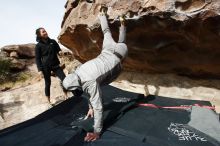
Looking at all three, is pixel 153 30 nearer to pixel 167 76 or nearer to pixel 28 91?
pixel 167 76

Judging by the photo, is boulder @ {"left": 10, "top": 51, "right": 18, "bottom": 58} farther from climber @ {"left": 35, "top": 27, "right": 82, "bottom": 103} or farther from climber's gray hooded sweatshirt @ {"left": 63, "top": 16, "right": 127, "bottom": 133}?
climber's gray hooded sweatshirt @ {"left": 63, "top": 16, "right": 127, "bottom": 133}

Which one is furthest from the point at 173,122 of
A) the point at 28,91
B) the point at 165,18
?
the point at 28,91

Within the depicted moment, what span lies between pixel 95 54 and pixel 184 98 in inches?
82.3

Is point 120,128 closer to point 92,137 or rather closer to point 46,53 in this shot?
point 92,137

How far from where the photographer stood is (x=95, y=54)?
5.98m

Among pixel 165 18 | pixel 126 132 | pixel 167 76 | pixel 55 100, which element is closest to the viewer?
pixel 126 132

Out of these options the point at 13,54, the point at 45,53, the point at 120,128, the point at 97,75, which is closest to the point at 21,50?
the point at 13,54

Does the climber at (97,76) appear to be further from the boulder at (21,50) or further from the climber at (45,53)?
the boulder at (21,50)

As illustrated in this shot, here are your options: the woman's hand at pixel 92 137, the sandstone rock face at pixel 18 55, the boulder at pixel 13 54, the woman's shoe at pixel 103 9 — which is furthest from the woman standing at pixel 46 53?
the boulder at pixel 13 54

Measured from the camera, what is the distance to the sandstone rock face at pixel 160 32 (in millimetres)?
4114

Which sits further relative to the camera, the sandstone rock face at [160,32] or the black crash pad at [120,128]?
the sandstone rock face at [160,32]

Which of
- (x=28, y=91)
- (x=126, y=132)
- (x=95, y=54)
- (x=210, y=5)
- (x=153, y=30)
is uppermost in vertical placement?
(x=210, y=5)

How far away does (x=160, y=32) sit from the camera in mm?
4637

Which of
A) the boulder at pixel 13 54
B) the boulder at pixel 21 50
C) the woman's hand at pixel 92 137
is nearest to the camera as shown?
the woman's hand at pixel 92 137
